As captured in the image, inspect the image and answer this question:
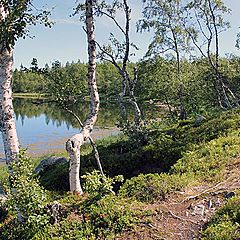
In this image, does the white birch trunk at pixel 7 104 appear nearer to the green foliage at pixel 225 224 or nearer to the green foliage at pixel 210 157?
the green foliage at pixel 225 224

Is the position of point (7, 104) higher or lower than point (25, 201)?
higher

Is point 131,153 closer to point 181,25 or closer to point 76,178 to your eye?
point 76,178

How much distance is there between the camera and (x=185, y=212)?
632 cm

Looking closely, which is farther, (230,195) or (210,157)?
(210,157)

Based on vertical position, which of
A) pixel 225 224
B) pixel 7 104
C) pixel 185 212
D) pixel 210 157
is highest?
pixel 7 104

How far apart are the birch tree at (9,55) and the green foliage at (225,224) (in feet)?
11.5

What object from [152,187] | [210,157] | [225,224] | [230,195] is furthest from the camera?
[210,157]

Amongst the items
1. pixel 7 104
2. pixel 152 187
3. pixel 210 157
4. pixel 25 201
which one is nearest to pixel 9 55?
pixel 7 104

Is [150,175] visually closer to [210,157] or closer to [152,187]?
[152,187]

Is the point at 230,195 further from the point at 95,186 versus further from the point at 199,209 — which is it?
the point at 95,186

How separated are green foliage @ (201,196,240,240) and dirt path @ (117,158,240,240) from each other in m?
0.25

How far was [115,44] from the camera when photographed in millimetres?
13188

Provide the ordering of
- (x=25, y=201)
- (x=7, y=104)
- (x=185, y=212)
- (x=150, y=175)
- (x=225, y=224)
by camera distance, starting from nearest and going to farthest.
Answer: (x=225, y=224)
(x=25, y=201)
(x=7, y=104)
(x=185, y=212)
(x=150, y=175)

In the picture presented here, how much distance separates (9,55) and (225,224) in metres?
4.53
